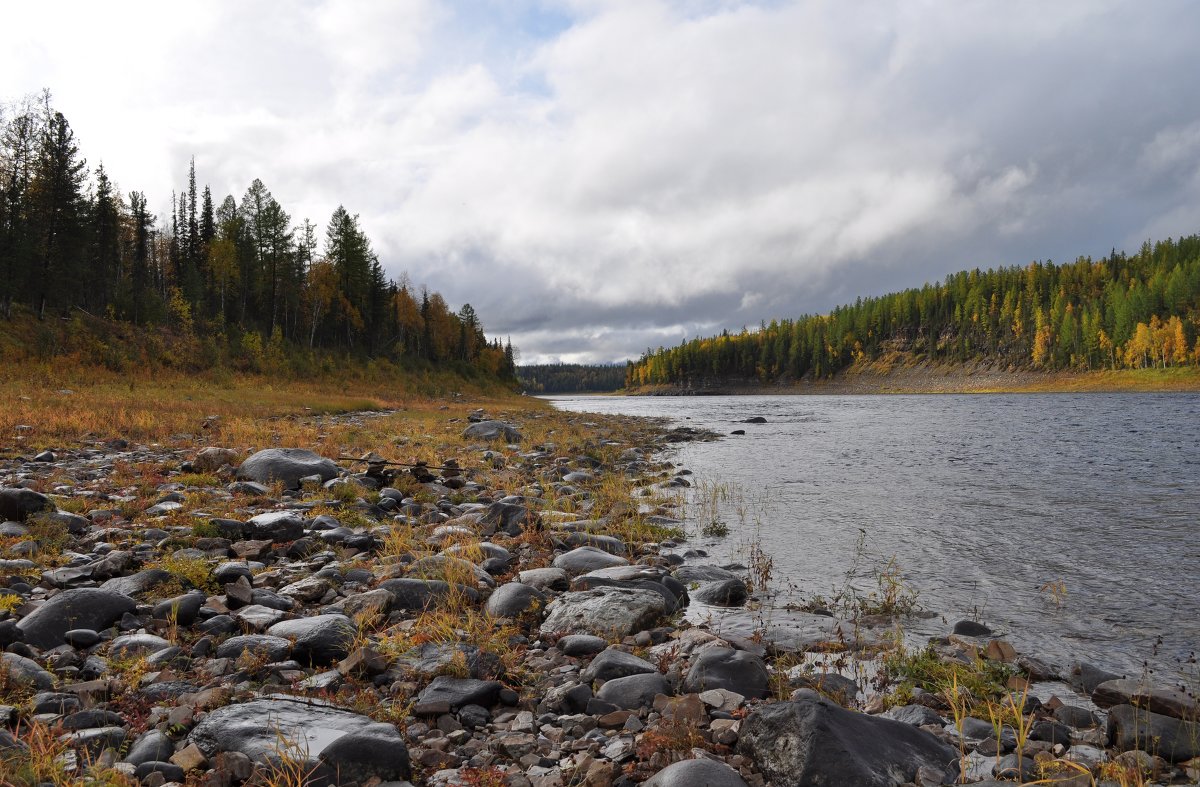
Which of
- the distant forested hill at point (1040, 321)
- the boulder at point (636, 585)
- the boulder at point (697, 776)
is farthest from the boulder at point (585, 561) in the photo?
the distant forested hill at point (1040, 321)

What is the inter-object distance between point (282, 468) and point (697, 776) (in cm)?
1220

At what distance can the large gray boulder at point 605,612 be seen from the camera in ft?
20.7

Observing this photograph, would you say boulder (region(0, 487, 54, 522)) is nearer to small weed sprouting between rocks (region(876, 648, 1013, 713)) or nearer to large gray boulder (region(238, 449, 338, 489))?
large gray boulder (region(238, 449, 338, 489))

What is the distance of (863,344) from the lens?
18950 centimetres

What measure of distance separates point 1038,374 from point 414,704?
546 feet

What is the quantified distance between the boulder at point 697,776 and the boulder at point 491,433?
2288 cm

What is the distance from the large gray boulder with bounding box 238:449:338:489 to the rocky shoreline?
283 cm

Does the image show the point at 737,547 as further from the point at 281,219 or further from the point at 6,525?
the point at 281,219

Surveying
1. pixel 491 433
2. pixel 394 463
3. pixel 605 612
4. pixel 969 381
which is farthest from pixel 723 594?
pixel 969 381

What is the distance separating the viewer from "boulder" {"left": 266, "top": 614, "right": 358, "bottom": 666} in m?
5.24

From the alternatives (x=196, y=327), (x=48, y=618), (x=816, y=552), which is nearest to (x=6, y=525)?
(x=48, y=618)

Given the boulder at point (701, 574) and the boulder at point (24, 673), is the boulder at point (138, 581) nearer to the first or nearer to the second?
the boulder at point (24, 673)

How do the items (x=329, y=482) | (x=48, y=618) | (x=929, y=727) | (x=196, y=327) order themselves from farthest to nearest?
1. (x=196, y=327)
2. (x=329, y=482)
3. (x=48, y=618)
4. (x=929, y=727)

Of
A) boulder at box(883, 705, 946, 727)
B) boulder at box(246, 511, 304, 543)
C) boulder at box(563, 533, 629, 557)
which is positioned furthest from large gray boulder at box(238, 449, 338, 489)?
boulder at box(883, 705, 946, 727)
